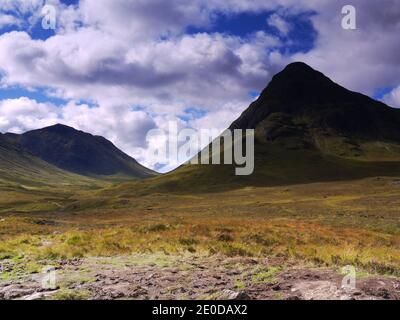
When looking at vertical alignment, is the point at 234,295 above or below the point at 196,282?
above

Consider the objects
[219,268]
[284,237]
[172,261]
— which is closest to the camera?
[219,268]

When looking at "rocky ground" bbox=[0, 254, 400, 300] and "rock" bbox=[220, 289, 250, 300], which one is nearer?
"rock" bbox=[220, 289, 250, 300]

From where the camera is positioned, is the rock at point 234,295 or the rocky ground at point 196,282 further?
the rocky ground at point 196,282

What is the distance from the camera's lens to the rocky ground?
11062 millimetres

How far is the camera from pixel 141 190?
19600cm

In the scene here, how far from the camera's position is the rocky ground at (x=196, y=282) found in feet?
36.3

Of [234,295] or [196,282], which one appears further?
[196,282]

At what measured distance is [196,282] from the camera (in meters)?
13.0

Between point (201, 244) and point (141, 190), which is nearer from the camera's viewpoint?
point (201, 244)
